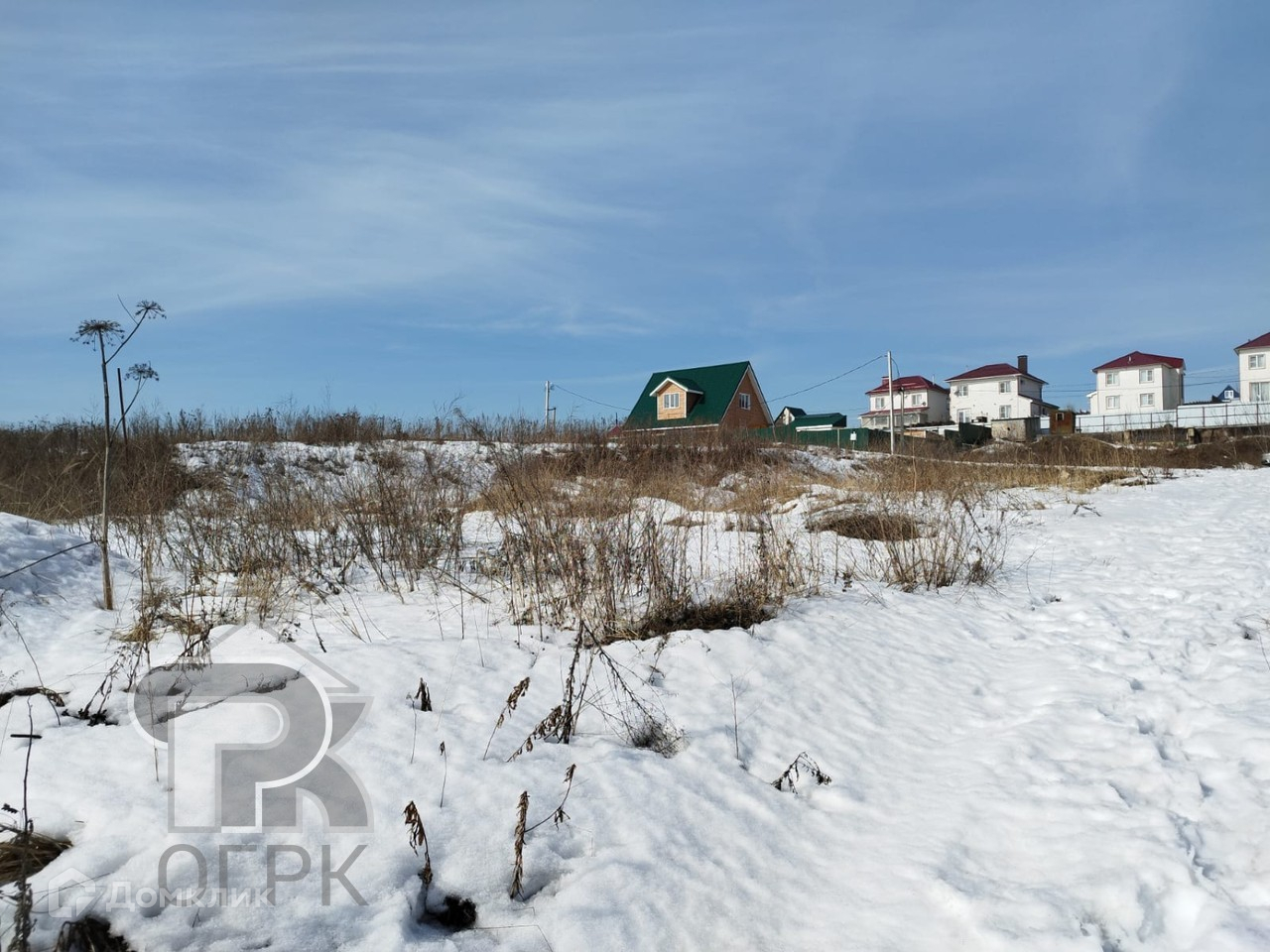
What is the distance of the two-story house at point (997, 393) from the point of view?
51188mm

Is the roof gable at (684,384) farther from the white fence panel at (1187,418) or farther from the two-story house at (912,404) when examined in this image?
the two-story house at (912,404)

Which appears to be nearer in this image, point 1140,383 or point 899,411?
point 1140,383

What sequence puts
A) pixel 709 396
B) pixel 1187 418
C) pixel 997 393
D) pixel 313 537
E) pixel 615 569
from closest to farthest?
pixel 615 569, pixel 313 537, pixel 709 396, pixel 1187 418, pixel 997 393

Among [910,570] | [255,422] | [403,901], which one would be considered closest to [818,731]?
[403,901]

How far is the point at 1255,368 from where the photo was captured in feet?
149

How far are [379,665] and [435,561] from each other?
93.8 inches

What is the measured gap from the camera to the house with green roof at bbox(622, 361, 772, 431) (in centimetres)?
3325

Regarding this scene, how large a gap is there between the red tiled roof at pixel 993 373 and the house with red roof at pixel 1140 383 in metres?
4.44

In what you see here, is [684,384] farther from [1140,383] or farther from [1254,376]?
[1254,376]

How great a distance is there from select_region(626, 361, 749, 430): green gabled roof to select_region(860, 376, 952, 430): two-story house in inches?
908

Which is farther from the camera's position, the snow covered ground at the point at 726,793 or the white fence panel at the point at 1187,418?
the white fence panel at the point at 1187,418

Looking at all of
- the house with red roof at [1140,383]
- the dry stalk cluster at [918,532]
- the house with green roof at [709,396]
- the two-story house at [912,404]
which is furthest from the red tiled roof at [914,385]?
the dry stalk cluster at [918,532]

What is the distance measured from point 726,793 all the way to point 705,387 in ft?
106

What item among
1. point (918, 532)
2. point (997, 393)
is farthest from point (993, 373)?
point (918, 532)
